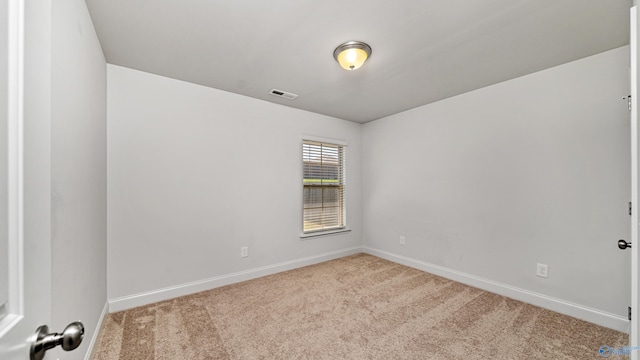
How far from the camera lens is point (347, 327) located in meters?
2.19

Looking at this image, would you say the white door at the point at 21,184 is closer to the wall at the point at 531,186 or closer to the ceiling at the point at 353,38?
the ceiling at the point at 353,38

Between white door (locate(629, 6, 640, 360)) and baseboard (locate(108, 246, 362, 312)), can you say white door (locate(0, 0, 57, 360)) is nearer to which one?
white door (locate(629, 6, 640, 360))

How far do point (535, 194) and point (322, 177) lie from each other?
8.56 ft

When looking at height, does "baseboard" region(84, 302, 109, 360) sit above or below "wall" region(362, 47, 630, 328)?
below

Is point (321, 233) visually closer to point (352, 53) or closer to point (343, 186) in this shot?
point (343, 186)

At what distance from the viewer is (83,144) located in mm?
1672

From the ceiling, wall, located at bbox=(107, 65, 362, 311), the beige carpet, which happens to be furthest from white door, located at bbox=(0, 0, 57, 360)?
wall, located at bbox=(107, 65, 362, 311)

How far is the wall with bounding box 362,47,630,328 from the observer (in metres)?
2.23

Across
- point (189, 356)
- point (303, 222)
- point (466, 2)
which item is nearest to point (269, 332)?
point (189, 356)

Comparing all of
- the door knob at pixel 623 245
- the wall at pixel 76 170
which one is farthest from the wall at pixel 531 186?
the wall at pixel 76 170

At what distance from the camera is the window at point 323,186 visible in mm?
3936

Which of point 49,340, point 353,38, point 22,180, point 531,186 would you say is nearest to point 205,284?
point 49,340

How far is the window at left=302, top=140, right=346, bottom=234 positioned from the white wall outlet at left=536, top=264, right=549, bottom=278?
2.48 metres

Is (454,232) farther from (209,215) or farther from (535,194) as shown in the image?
(209,215)
